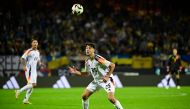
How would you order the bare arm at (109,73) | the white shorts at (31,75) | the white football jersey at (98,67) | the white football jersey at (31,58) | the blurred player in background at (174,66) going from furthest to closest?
1. the blurred player in background at (174,66)
2. the white football jersey at (31,58)
3. the white shorts at (31,75)
4. the white football jersey at (98,67)
5. the bare arm at (109,73)

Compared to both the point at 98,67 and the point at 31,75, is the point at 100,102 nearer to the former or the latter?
the point at 31,75

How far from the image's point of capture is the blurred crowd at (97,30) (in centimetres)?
3512

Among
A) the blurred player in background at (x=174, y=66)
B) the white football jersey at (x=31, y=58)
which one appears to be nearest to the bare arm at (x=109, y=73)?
the white football jersey at (x=31, y=58)

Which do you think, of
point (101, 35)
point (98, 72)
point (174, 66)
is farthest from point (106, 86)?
point (101, 35)

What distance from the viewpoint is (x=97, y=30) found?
1495 inches

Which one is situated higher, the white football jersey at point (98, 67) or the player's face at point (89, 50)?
the player's face at point (89, 50)

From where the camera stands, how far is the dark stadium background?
33.2m

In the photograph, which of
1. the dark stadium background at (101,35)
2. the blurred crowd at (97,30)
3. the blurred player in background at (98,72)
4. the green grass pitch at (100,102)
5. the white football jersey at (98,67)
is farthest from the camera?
the blurred crowd at (97,30)

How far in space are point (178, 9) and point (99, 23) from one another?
7273 millimetres

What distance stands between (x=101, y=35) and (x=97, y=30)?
686mm

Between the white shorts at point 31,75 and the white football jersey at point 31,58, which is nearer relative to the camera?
the white shorts at point 31,75

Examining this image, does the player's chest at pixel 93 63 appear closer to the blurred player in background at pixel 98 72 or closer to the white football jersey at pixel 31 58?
the blurred player in background at pixel 98 72

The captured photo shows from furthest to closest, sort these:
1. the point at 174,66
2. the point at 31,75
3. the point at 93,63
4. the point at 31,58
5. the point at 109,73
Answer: the point at 174,66 → the point at 31,58 → the point at 31,75 → the point at 93,63 → the point at 109,73

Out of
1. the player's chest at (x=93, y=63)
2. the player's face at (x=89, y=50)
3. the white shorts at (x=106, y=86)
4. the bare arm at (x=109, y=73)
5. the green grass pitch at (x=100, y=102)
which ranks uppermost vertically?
the player's face at (x=89, y=50)
